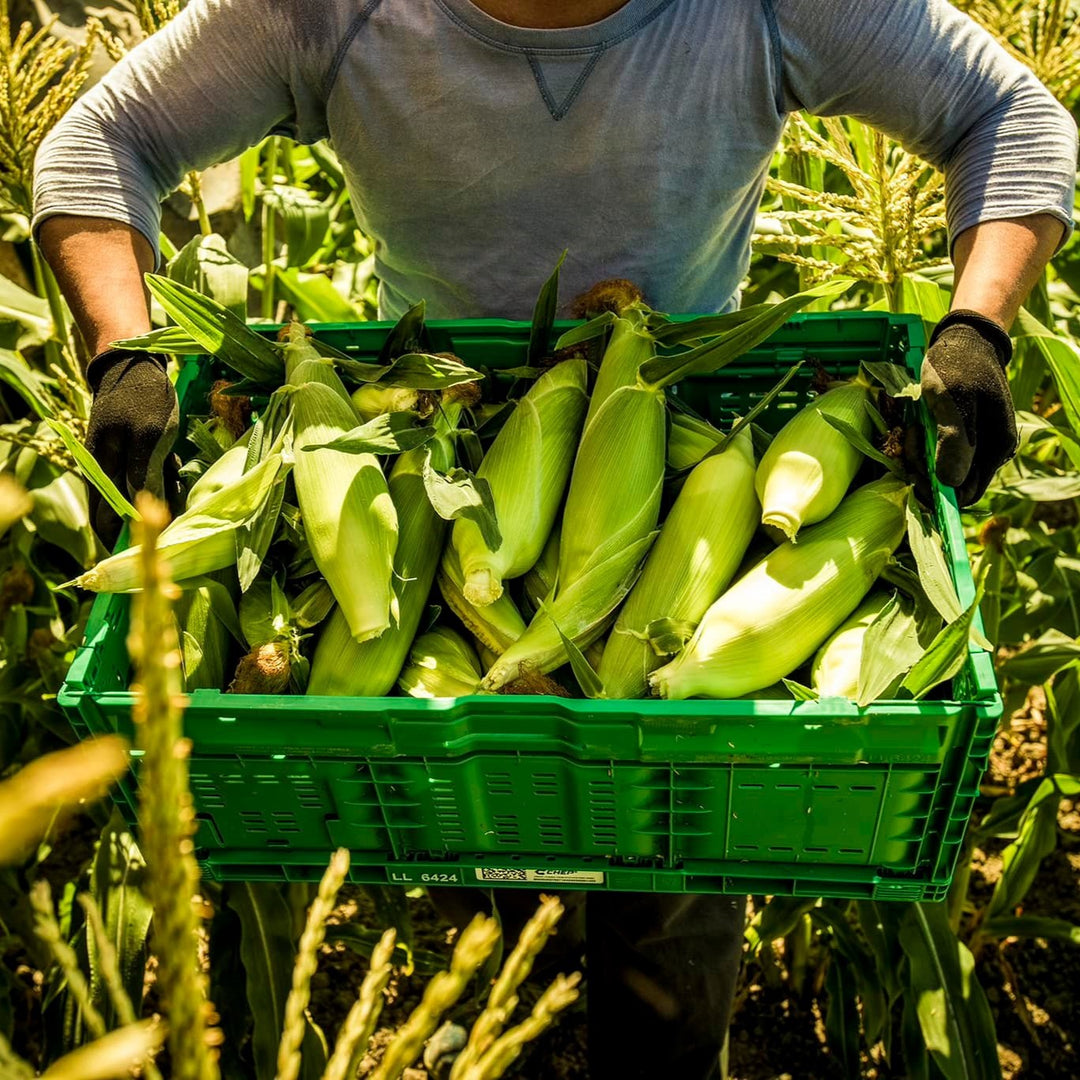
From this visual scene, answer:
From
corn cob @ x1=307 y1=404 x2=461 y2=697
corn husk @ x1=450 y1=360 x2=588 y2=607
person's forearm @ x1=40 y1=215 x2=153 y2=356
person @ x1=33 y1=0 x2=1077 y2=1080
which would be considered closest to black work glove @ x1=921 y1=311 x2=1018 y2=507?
person @ x1=33 y1=0 x2=1077 y2=1080

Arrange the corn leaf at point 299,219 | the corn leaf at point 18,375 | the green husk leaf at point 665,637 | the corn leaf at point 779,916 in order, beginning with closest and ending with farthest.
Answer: the green husk leaf at point 665,637, the corn leaf at point 18,375, the corn leaf at point 779,916, the corn leaf at point 299,219

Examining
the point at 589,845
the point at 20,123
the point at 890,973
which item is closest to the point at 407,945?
the point at 890,973

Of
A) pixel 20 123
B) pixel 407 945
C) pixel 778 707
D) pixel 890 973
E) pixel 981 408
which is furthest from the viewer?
pixel 407 945

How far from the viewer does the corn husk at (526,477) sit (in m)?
1.17

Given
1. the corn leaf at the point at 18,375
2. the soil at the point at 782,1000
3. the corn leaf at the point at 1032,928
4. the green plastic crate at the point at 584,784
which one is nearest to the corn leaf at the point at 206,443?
the green plastic crate at the point at 584,784

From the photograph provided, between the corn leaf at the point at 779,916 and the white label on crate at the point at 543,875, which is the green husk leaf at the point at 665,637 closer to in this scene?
the white label on crate at the point at 543,875

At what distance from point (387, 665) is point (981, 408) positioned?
698 millimetres

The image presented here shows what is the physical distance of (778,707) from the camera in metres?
0.97

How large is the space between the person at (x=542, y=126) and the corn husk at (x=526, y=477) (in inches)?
12.5

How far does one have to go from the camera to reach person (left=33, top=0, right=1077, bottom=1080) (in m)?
1.39

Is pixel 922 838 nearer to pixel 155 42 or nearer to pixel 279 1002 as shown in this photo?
pixel 279 1002

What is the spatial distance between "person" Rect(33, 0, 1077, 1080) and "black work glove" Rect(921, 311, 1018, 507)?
0.04 feet

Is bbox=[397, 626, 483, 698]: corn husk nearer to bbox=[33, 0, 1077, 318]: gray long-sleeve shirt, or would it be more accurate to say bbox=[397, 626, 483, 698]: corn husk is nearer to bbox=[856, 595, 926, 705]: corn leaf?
bbox=[856, 595, 926, 705]: corn leaf

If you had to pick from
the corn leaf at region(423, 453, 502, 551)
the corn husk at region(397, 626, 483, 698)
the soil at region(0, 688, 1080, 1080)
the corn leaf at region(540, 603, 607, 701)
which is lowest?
the soil at region(0, 688, 1080, 1080)
